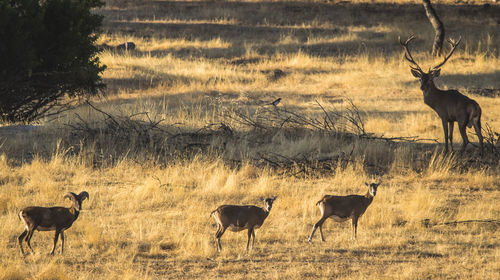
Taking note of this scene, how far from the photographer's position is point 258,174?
32.1 feet

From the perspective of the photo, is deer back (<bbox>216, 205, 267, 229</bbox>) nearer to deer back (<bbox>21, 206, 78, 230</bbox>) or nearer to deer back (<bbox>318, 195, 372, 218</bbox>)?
deer back (<bbox>318, 195, 372, 218</bbox>)

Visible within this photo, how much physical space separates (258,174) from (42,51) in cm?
522

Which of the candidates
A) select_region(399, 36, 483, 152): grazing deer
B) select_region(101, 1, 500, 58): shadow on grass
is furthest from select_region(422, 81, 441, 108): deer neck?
select_region(101, 1, 500, 58): shadow on grass

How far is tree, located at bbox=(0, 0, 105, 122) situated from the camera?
1143 centimetres

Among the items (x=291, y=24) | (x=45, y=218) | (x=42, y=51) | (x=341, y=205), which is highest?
(x=291, y=24)

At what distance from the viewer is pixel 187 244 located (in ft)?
21.9

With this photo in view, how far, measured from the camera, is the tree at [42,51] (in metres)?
11.4

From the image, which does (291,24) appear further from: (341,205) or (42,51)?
(341,205)

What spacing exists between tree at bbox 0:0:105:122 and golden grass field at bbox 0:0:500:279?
2.31 feet

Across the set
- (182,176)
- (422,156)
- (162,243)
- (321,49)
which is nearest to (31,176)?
(182,176)

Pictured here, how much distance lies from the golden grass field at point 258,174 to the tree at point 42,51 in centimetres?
70

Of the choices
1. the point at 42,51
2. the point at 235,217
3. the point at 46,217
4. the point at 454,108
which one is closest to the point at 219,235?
the point at 235,217

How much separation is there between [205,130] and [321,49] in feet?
41.0

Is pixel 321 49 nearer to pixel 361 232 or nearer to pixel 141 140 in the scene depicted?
pixel 141 140
